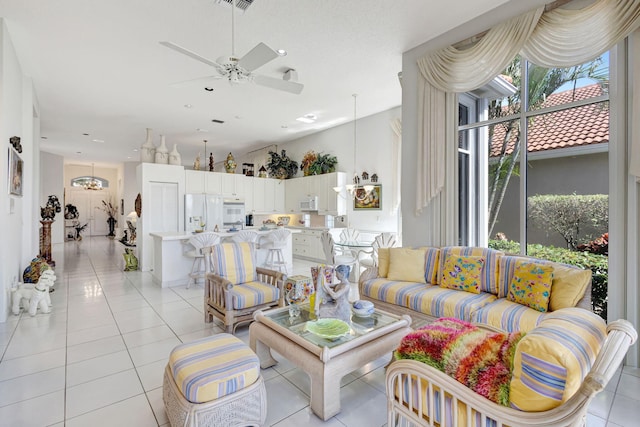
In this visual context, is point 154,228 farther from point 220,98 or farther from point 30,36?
point 30,36

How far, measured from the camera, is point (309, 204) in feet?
25.7

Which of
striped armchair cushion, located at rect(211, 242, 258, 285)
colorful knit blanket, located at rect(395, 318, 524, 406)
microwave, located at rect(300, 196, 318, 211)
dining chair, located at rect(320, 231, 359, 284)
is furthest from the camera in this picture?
microwave, located at rect(300, 196, 318, 211)

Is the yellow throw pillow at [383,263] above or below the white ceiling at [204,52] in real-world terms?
below

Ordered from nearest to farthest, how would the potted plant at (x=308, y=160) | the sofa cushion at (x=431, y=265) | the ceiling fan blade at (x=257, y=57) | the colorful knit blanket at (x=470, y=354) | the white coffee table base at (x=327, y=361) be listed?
the colorful knit blanket at (x=470, y=354), the white coffee table base at (x=327, y=361), the ceiling fan blade at (x=257, y=57), the sofa cushion at (x=431, y=265), the potted plant at (x=308, y=160)

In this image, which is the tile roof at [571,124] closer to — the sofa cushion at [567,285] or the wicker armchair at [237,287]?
the sofa cushion at [567,285]

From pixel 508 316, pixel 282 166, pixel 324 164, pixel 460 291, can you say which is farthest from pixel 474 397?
pixel 282 166

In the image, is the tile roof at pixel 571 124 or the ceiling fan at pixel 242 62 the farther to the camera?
the tile roof at pixel 571 124

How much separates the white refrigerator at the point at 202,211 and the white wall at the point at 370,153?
10.1 feet

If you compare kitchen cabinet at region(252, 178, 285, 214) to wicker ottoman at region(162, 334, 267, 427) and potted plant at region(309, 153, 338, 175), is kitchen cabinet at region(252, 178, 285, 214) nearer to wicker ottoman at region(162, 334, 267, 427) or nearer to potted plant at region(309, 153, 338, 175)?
potted plant at region(309, 153, 338, 175)

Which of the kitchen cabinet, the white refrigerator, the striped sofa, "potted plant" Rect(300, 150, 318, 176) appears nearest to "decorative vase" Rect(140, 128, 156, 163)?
the white refrigerator

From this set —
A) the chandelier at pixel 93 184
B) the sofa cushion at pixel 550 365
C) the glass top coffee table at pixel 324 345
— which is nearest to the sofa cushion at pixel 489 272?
the glass top coffee table at pixel 324 345

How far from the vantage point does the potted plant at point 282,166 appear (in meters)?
8.86

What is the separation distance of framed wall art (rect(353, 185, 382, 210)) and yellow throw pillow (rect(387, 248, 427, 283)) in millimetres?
3082

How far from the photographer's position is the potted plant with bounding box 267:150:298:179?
8.86 m
